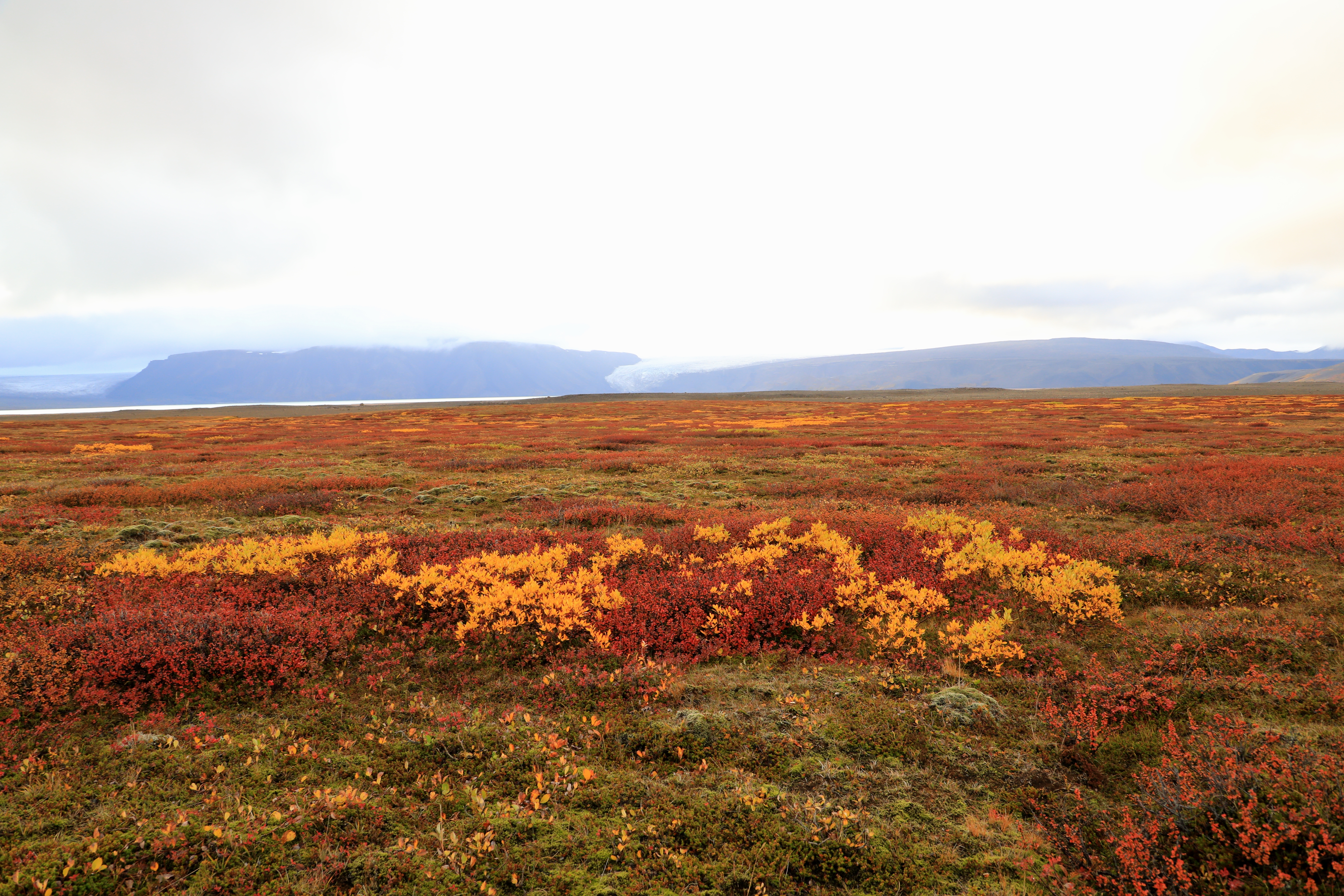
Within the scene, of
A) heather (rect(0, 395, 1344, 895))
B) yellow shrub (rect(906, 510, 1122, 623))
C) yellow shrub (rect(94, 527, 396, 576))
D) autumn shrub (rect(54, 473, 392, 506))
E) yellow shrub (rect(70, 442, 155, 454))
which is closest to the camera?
heather (rect(0, 395, 1344, 895))

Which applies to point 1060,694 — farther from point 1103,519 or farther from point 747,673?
point 1103,519

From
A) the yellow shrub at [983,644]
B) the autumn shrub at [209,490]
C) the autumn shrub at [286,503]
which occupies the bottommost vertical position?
the yellow shrub at [983,644]

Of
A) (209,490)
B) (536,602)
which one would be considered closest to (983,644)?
(536,602)

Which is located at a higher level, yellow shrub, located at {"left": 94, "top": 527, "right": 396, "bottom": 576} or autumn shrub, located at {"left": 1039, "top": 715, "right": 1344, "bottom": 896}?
yellow shrub, located at {"left": 94, "top": 527, "right": 396, "bottom": 576}

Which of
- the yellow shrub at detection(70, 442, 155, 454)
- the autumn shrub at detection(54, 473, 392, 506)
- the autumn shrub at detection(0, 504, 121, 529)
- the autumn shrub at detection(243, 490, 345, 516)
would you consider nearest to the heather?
the autumn shrub at detection(0, 504, 121, 529)

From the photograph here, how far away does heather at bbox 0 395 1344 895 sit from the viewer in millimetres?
4273

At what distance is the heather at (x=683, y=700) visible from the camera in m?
4.27

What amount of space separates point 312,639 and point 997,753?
8743mm

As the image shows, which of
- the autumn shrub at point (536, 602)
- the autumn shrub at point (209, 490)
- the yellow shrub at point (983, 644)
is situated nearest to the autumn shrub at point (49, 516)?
the autumn shrub at point (209, 490)

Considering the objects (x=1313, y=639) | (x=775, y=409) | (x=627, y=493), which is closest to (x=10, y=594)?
(x=627, y=493)

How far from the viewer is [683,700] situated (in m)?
6.80

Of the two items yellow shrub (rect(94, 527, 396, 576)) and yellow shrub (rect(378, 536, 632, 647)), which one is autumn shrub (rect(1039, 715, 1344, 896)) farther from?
yellow shrub (rect(94, 527, 396, 576))

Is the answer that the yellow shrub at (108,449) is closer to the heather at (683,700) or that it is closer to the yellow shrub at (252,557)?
the heather at (683,700)

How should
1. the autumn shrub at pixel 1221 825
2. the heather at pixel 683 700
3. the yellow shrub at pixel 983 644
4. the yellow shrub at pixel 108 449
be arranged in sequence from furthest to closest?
1. the yellow shrub at pixel 108 449
2. the yellow shrub at pixel 983 644
3. the heather at pixel 683 700
4. the autumn shrub at pixel 1221 825
